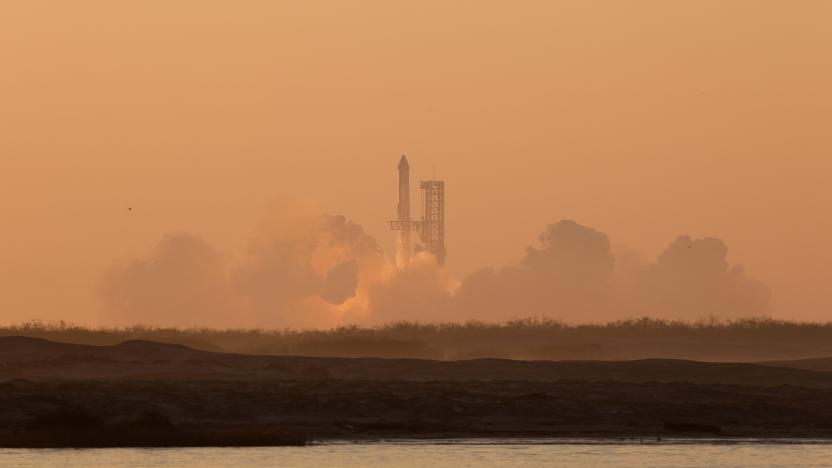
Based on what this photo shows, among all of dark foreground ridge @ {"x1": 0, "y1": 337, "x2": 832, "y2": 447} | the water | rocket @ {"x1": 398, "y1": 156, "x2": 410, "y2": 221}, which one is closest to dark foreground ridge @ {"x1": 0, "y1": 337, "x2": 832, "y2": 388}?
dark foreground ridge @ {"x1": 0, "y1": 337, "x2": 832, "y2": 447}

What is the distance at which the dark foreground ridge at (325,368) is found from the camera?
9600 centimetres

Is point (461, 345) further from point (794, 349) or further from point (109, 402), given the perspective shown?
point (109, 402)

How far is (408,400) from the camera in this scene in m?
82.4

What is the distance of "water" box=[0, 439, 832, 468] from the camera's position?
211 ft

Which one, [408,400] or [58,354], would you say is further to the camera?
[58,354]

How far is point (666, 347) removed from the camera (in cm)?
11781

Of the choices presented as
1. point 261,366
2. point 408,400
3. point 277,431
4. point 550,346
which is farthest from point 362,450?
point 550,346

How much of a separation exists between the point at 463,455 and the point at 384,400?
1646 cm

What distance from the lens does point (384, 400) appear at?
82.8m

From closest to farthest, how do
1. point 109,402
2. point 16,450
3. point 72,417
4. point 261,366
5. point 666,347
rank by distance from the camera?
point 16,450 → point 72,417 → point 109,402 → point 261,366 → point 666,347

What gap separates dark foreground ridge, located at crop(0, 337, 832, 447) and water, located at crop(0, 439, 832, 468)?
2775mm

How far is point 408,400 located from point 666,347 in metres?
38.0

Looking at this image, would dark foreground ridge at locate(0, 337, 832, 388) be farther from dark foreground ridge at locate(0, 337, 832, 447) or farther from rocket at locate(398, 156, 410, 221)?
rocket at locate(398, 156, 410, 221)

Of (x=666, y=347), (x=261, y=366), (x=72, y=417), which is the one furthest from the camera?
(x=666, y=347)
